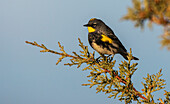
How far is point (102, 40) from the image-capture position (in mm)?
7242

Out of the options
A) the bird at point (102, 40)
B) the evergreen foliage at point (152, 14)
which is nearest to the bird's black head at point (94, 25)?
the bird at point (102, 40)

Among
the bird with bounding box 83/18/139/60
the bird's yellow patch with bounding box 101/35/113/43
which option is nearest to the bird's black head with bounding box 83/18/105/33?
the bird with bounding box 83/18/139/60

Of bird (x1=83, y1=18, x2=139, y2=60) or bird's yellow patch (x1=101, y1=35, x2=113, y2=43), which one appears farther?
bird's yellow patch (x1=101, y1=35, x2=113, y2=43)

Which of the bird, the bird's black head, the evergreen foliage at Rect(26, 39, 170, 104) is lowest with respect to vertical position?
the evergreen foliage at Rect(26, 39, 170, 104)

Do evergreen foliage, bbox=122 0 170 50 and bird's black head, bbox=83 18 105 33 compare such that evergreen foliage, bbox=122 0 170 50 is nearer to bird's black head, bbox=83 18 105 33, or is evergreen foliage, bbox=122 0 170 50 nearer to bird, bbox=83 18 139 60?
bird, bbox=83 18 139 60

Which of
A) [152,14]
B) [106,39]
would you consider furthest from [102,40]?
[152,14]

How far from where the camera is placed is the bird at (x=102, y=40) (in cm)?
709

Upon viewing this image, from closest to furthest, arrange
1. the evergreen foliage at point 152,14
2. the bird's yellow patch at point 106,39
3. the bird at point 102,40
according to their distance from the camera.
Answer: the evergreen foliage at point 152,14, the bird at point 102,40, the bird's yellow patch at point 106,39

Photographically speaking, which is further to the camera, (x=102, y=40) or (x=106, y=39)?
(x=106, y=39)

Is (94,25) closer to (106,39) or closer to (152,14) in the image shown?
(106,39)

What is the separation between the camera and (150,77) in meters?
5.29

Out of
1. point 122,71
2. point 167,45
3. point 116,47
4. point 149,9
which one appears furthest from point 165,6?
point 116,47

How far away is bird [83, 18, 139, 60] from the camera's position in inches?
279

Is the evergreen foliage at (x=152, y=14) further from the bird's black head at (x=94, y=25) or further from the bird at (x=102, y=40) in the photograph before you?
the bird's black head at (x=94, y=25)
